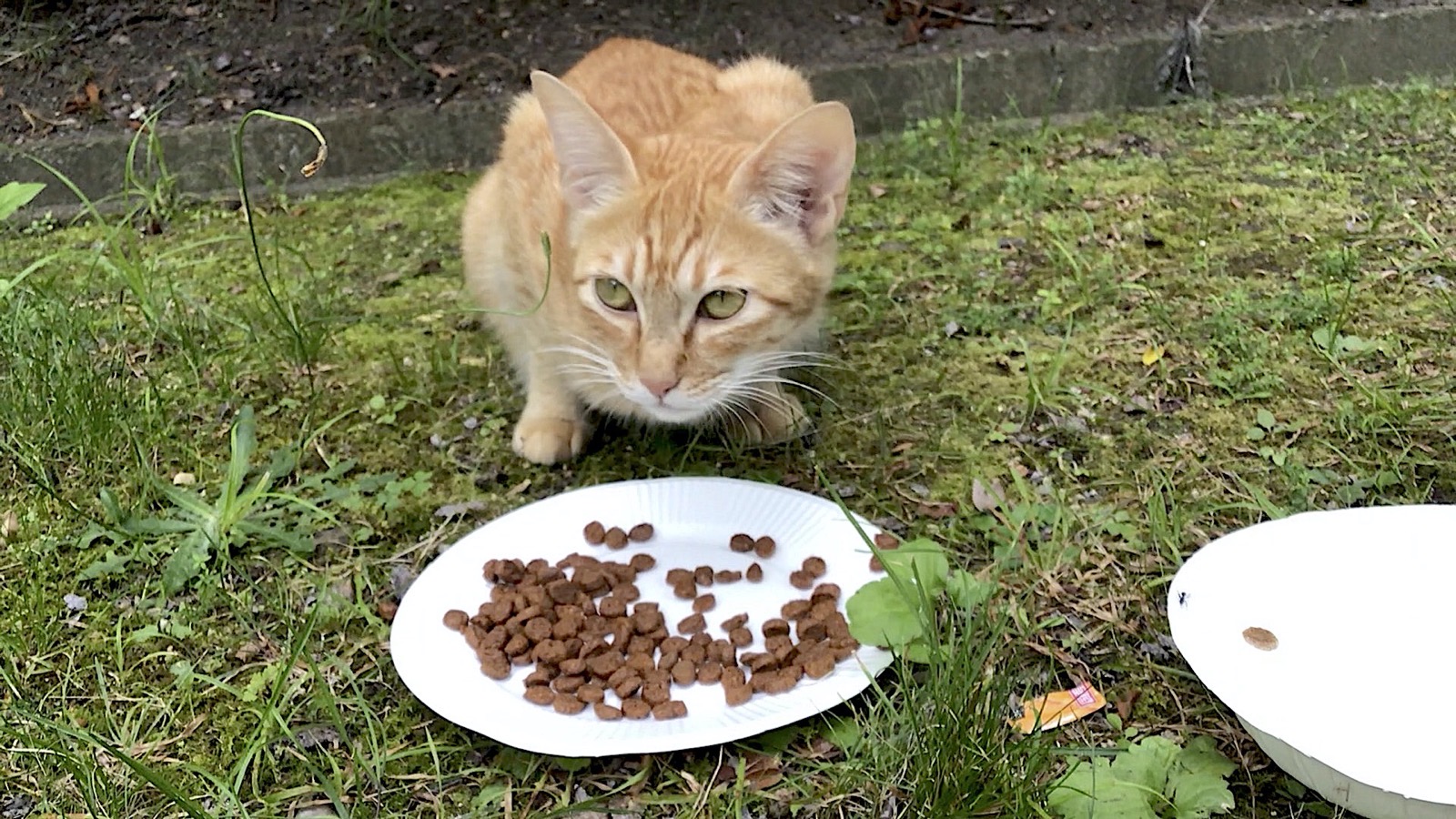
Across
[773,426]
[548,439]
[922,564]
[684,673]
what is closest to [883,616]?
[922,564]

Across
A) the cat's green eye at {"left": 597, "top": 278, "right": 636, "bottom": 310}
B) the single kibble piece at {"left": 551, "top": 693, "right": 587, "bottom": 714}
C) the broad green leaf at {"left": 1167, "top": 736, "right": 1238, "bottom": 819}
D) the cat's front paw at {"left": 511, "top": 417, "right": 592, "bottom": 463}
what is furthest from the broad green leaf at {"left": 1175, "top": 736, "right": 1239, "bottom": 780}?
the cat's front paw at {"left": 511, "top": 417, "right": 592, "bottom": 463}

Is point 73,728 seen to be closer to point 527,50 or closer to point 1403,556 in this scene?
point 1403,556

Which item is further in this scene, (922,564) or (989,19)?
(989,19)

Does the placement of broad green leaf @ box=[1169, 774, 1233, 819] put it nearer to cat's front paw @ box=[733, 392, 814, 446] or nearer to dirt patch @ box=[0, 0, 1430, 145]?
cat's front paw @ box=[733, 392, 814, 446]

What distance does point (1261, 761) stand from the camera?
1.44 meters

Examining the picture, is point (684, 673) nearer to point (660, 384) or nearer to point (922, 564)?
point (922, 564)

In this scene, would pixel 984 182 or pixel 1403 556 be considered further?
pixel 984 182

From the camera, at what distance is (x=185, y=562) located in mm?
1884

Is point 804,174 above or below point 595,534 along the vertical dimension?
above

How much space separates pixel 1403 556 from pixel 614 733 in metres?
1.23

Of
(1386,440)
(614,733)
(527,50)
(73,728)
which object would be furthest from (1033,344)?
(527,50)

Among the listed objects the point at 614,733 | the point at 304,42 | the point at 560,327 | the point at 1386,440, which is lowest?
the point at 304,42

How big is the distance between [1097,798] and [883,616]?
1.32ft

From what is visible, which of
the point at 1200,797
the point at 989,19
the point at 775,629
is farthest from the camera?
the point at 989,19
